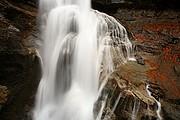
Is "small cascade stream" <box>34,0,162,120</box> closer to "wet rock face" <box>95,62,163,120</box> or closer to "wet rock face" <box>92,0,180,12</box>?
"wet rock face" <box>95,62,163,120</box>

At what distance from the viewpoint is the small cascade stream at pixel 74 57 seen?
23.9ft

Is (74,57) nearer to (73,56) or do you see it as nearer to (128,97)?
(73,56)

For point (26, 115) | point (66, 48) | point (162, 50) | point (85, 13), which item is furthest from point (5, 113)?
point (162, 50)

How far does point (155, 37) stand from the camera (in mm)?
10312

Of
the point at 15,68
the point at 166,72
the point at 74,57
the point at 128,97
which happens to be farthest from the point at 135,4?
the point at 15,68

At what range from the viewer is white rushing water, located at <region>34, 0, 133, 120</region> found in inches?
287

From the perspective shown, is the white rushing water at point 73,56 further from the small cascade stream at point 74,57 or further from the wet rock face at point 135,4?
the wet rock face at point 135,4

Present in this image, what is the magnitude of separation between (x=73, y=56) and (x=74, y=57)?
0.18 feet

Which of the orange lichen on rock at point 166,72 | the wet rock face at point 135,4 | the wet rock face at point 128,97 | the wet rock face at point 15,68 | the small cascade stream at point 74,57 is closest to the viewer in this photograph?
the wet rock face at point 128,97

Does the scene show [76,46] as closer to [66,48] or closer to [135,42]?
[66,48]

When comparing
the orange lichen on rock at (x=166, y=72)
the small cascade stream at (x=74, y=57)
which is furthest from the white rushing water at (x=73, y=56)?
the orange lichen on rock at (x=166, y=72)

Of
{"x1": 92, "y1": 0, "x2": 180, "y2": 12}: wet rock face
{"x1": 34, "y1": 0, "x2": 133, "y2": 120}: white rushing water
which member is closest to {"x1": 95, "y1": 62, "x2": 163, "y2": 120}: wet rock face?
{"x1": 34, "y1": 0, "x2": 133, "y2": 120}: white rushing water

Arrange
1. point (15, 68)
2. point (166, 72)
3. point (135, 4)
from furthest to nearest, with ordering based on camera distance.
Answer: point (135, 4) → point (166, 72) → point (15, 68)

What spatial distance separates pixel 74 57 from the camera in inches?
314
